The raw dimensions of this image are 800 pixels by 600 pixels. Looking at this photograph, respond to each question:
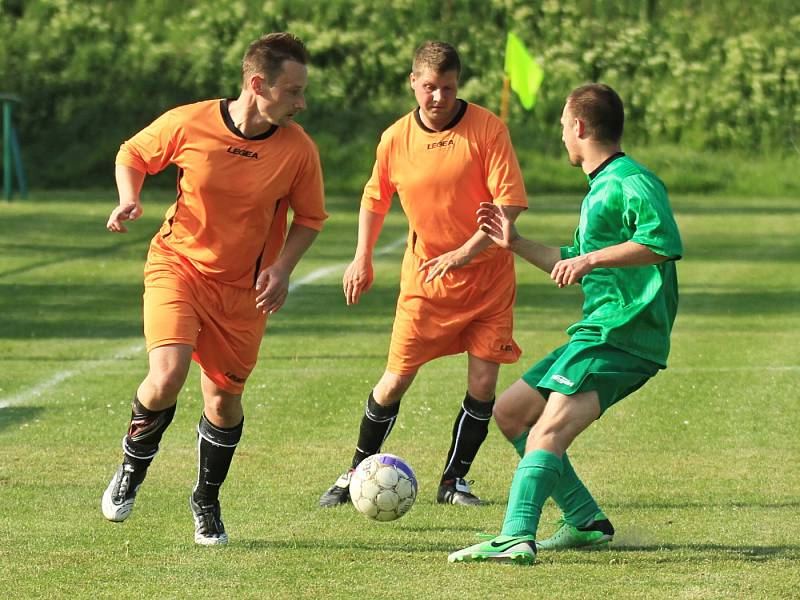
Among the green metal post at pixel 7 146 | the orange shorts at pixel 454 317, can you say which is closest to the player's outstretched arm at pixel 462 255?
the orange shorts at pixel 454 317

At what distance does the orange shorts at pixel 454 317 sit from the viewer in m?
8.35

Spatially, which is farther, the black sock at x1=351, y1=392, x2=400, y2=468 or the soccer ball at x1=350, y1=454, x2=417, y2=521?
the black sock at x1=351, y1=392, x2=400, y2=468

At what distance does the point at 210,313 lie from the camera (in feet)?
23.6

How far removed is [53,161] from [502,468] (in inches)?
1202

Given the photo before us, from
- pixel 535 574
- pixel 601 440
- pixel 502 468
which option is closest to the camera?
pixel 535 574

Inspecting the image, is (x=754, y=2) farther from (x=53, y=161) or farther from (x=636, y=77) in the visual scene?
(x=53, y=161)

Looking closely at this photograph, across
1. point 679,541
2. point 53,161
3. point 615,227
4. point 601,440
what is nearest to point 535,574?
point 679,541

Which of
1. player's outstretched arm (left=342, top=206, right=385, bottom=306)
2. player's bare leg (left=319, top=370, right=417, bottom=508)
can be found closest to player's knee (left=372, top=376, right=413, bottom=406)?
player's bare leg (left=319, top=370, right=417, bottom=508)

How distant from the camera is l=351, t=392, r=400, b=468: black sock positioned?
840 cm

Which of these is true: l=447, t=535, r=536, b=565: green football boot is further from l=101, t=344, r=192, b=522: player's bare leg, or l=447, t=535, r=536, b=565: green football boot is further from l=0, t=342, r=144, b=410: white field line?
l=0, t=342, r=144, b=410: white field line

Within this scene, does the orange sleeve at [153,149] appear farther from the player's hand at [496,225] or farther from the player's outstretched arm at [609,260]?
the player's outstretched arm at [609,260]

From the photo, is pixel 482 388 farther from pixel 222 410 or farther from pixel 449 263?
pixel 222 410

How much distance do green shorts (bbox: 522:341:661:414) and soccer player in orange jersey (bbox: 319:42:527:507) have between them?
151cm

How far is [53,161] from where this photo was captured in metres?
38.2
